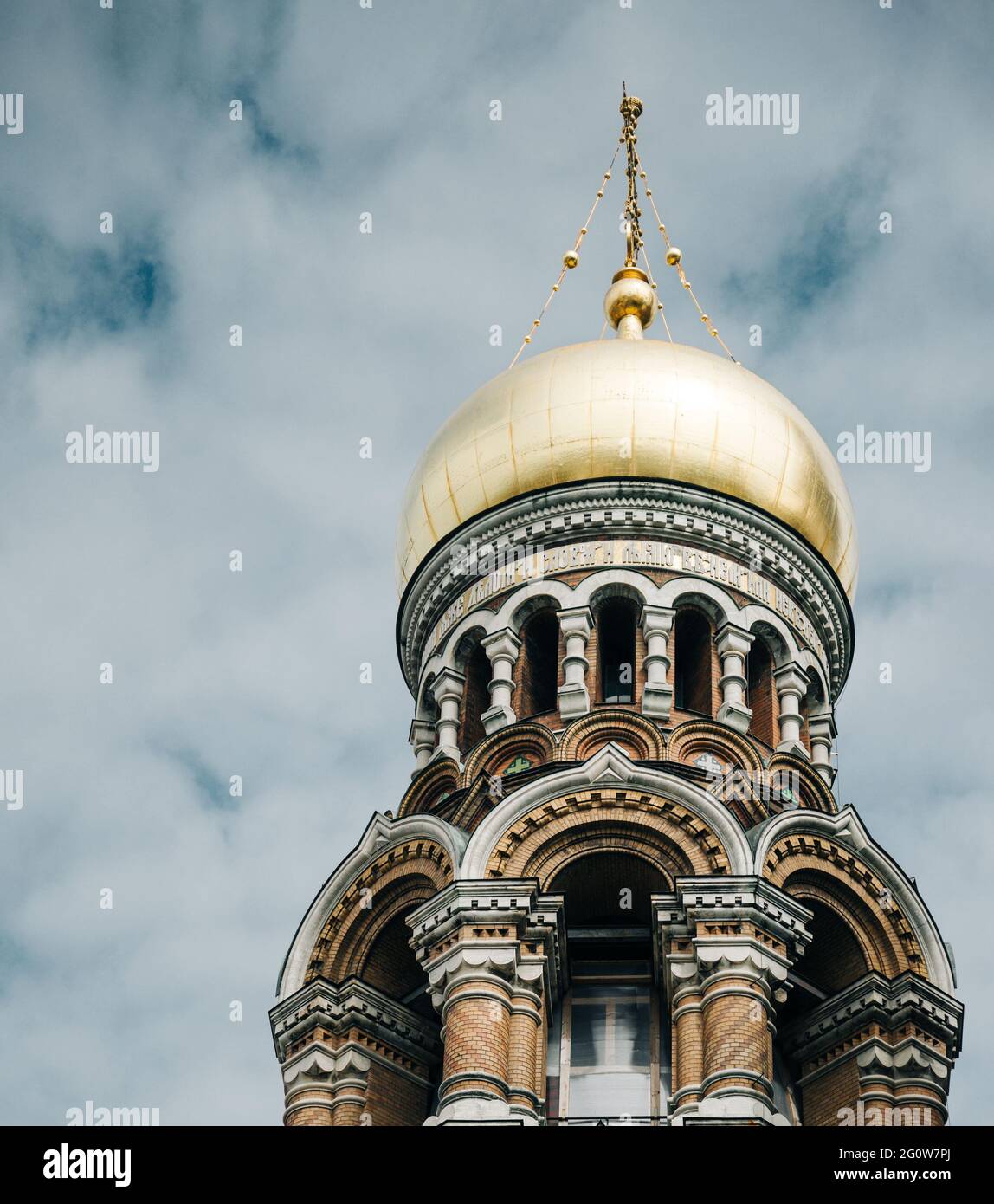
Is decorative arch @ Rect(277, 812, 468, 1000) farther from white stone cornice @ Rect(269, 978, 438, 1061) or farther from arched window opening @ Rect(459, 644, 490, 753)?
arched window opening @ Rect(459, 644, 490, 753)

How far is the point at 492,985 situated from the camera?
22.3 m

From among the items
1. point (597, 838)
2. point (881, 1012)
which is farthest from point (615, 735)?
point (881, 1012)

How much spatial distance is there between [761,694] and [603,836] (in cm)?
404

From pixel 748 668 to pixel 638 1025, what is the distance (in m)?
5.18

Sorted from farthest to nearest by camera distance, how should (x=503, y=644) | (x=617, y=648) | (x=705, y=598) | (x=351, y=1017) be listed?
(x=617, y=648) → (x=705, y=598) → (x=503, y=644) → (x=351, y=1017)

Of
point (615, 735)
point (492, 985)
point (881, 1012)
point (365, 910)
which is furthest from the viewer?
point (615, 735)

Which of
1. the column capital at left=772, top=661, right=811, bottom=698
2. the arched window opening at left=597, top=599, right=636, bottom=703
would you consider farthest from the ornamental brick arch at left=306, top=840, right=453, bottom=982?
the column capital at left=772, top=661, right=811, bottom=698

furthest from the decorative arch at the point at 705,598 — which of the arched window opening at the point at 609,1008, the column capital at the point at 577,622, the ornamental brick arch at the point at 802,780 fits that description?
the arched window opening at the point at 609,1008

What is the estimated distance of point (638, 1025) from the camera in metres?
23.2

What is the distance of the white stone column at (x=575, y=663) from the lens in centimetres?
2530

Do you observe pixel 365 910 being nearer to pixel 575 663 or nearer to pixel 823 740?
pixel 575 663

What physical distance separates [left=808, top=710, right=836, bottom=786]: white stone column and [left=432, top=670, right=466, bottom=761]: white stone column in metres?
3.80
